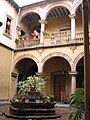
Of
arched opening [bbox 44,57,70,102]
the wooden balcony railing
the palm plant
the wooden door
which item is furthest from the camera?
the wooden door

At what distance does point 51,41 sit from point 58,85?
4169mm

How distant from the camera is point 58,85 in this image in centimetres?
1555

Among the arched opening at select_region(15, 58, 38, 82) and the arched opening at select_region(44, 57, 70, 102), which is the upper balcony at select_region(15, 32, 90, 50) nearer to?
the arched opening at select_region(15, 58, 38, 82)

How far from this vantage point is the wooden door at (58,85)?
1537cm

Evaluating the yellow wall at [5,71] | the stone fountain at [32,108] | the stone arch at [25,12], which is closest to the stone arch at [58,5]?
the stone arch at [25,12]

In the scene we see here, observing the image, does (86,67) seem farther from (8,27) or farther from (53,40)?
(8,27)

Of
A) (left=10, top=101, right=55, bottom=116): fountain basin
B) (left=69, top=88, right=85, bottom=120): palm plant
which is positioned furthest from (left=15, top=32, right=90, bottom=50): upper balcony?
(left=69, top=88, right=85, bottom=120): palm plant

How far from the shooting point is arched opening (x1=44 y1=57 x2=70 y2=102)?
15.3 metres

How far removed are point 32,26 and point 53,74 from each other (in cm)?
532

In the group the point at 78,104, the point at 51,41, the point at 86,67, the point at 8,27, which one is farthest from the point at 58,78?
the point at 86,67

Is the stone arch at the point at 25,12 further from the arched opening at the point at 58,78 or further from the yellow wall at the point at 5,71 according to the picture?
the arched opening at the point at 58,78

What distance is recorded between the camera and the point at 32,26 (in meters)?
17.5

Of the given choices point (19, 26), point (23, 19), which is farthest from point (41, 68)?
point (23, 19)

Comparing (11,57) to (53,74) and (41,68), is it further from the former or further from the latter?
(53,74)
